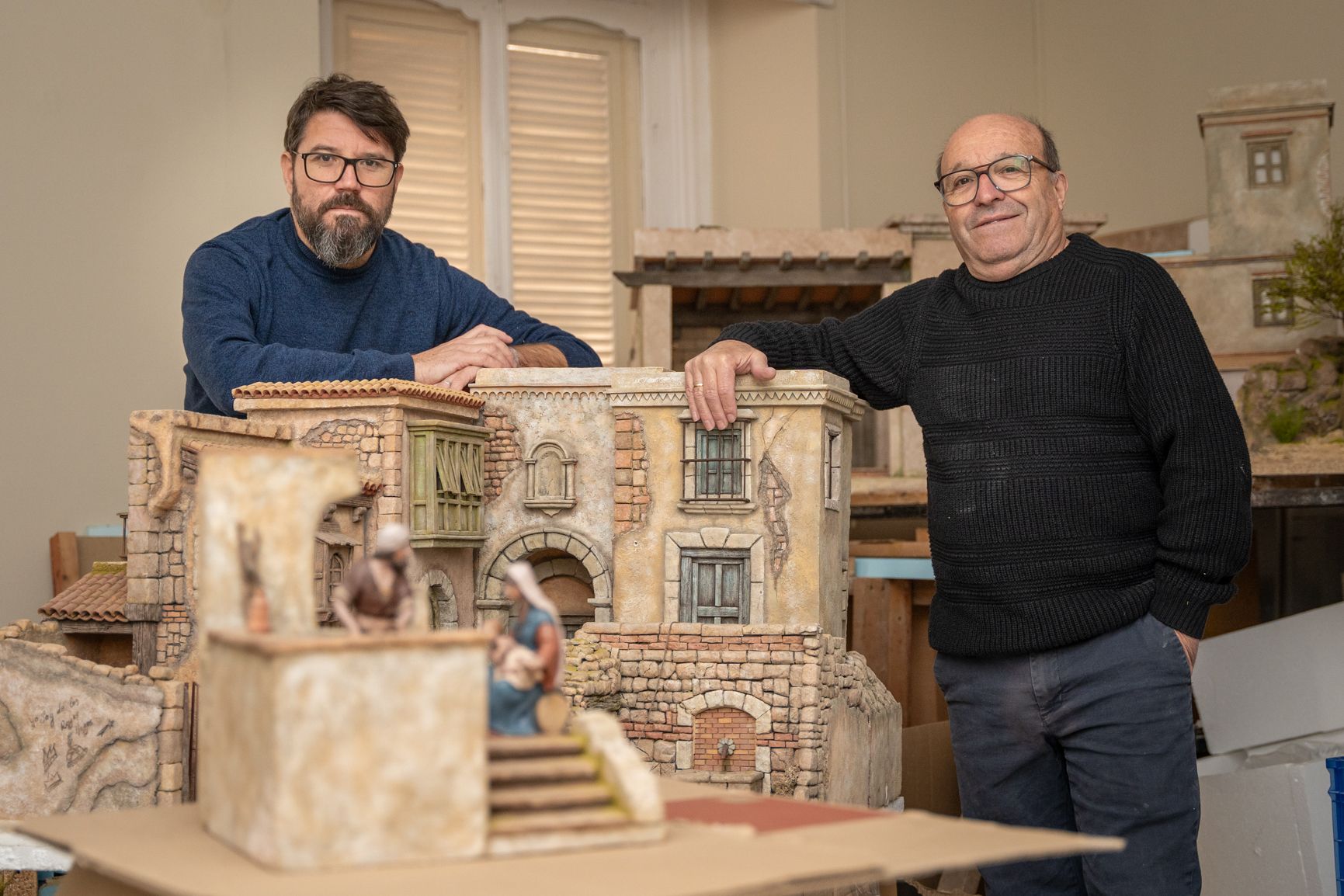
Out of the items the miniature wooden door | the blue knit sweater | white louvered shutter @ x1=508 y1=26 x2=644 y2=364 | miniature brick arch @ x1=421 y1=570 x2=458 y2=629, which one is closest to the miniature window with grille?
the miniature wooden door

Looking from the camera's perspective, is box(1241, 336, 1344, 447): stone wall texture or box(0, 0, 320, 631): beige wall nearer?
box(0, 0, 320, 631): beige wall

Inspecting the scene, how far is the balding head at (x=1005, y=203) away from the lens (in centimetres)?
513

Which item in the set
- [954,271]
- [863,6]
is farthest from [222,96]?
[954,271]

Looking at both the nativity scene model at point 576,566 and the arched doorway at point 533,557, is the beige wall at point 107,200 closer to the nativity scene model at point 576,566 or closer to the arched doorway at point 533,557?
the nativity scene model at point 576,566

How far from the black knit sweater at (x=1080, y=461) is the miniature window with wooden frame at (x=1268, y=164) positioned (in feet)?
28.4

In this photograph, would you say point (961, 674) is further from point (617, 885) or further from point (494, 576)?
point (617, 885)

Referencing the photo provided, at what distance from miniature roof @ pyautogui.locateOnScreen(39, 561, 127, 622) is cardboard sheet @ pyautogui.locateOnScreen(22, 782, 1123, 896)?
303cm

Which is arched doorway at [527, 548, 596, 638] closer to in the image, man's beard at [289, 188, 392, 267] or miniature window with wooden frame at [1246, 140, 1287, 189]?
man's beard at [289, 188, 392, 267]

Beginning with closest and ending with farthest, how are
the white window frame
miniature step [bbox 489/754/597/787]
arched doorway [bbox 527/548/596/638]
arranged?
miniature step [bbox 489/754/597/787] < arched doorway [bbox 527/548/596/638] < the white window frame

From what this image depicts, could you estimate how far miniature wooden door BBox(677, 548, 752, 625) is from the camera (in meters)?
6.19

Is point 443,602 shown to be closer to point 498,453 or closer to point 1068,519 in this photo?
point 498,453

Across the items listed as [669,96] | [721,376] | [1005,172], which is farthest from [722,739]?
[669,96]

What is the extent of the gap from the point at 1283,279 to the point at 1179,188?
3.73 m

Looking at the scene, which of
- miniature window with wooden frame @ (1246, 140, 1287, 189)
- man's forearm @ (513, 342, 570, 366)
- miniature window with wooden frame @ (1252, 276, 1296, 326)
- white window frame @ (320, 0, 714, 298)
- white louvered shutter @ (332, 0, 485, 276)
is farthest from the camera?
white window frame @ (320, 0, 714, 298)
